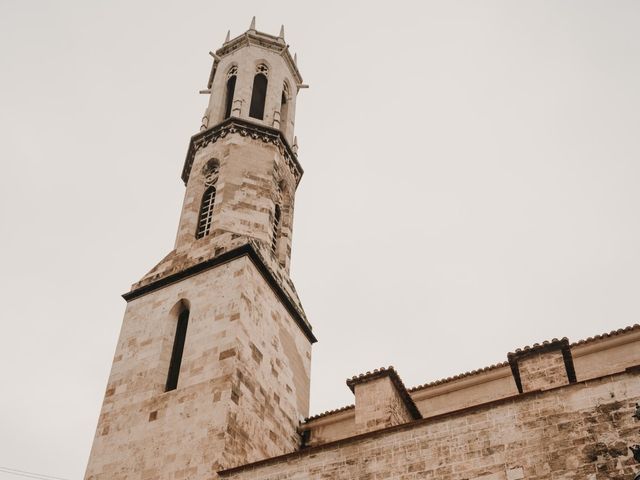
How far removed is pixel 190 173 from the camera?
→ 61.7ft

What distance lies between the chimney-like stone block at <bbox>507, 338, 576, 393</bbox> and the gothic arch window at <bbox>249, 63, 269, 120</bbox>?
38.7 feet

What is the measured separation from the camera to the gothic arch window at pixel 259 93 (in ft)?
67.5

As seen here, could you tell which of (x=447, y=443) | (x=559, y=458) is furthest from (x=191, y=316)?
(x=559, y=458)

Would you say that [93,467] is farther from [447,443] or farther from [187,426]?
[447,443]

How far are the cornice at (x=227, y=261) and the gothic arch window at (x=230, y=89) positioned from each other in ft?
22.0

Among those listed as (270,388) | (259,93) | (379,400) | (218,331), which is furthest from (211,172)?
(379,400)

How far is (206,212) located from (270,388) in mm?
5415

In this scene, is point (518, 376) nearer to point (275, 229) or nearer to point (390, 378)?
point (390, 378)

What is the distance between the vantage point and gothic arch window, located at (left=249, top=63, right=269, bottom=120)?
20.6m

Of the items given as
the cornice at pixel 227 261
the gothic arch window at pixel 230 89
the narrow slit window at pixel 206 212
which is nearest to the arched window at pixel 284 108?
the gothic arch window at pixel 230 89

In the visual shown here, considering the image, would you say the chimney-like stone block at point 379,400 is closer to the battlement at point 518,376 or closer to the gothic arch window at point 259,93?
the battlement at point 518,376

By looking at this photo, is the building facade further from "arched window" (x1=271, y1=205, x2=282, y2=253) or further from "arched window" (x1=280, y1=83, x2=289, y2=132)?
"arched window" (x1=280, y1=83, x2=289, y2=132)

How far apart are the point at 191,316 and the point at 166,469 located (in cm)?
343

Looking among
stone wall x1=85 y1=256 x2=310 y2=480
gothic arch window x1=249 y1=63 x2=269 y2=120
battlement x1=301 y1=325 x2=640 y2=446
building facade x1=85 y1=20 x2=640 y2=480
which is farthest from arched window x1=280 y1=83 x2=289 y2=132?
battlement x1=301 y1=325 x2=640 y2=446
